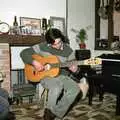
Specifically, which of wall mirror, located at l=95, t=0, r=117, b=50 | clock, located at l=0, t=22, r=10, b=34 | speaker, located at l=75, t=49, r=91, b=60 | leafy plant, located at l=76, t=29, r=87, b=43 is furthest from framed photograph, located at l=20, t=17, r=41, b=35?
wall mirror, located at l=95, t=0, r=117, b=50

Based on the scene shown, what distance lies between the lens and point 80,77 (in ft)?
13.4

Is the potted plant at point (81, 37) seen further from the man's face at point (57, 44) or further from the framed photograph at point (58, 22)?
the man's face at point (57, 44)

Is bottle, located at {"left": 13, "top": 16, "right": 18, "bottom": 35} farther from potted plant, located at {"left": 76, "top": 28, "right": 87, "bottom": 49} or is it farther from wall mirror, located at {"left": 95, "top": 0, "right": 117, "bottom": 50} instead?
wall mirror, located at {"left": 95, "top": 0, "right": 117, "bottom": 50}

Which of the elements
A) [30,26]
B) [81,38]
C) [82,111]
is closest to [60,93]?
[82,111]

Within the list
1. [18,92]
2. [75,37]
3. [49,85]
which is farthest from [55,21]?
[49,85]

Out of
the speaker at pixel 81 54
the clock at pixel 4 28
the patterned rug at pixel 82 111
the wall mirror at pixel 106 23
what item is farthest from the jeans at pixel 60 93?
the wall mirror at pixel 106 23

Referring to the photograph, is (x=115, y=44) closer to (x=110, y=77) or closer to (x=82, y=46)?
(x=82, y=46)

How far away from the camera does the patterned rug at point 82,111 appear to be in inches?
124

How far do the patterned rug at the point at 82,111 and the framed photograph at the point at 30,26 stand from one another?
1.16 meters

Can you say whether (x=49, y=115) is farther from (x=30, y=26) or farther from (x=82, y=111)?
(x=30, y=26)

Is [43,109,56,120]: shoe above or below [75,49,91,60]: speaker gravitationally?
below

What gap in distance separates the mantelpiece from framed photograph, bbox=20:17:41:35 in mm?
129

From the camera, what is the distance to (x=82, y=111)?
134 inches

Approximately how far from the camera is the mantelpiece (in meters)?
3.77
